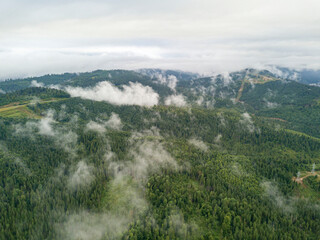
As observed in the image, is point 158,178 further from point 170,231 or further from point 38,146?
point 38,146

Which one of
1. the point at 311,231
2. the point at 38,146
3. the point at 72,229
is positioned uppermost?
the point at 38,146

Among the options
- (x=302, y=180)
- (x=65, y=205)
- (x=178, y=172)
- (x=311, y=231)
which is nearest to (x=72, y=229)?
(x=65, y=205)

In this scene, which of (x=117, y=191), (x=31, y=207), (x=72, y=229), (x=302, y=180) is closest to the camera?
(x=72, y=229)

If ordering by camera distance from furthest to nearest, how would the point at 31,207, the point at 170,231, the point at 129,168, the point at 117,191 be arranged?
1. the point at 129,168
2. the point at 117,191
3. the point at 31,207
4. the point at 170,231

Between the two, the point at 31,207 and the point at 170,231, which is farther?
the point at 31,207

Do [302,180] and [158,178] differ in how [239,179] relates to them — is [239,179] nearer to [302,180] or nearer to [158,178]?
[302,180]

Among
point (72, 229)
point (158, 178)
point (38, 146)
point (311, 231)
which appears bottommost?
point (311, 231)

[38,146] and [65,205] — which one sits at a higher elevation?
[38,146]

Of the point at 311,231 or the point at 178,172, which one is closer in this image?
the point at 311,231

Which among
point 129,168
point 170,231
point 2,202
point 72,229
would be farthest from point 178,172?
point 2,202
